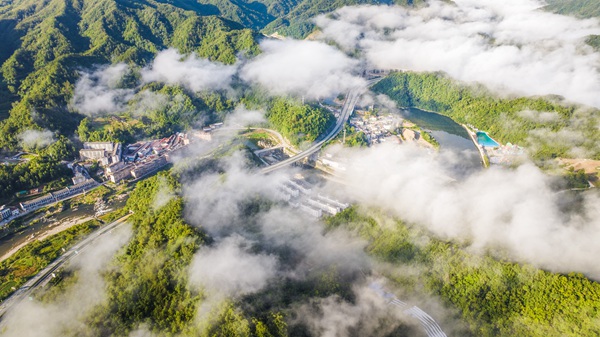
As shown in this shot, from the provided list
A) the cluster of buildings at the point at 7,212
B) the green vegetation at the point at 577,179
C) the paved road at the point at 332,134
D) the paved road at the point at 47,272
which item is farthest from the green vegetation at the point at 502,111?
the cluster of buildings at the point at 7,212

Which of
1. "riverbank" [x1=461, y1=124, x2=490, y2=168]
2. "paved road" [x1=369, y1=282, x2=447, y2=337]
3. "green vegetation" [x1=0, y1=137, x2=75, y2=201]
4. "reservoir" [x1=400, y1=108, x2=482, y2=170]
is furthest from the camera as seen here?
"reservoir" [x1=400, y1=108, x2=482, y2=170]

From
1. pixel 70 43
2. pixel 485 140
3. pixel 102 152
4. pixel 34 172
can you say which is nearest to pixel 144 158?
pixel 102 152

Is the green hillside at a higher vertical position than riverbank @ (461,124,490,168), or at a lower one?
higher

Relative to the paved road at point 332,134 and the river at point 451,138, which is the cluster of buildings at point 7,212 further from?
the river at point 451,138

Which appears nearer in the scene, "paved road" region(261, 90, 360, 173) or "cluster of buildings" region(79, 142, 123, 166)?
"cluster of buildings" region(79, 142, 123, 166)

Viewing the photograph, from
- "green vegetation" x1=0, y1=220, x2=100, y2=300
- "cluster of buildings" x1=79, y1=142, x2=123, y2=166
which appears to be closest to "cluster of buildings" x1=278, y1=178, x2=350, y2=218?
"green vegetation" x1=0, y1=220, x2=100, y2=300

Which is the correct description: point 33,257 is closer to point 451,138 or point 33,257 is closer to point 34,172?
point 34,172

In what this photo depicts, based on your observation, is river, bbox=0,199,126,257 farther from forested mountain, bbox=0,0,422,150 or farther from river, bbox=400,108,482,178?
river, bbox=400,108,482,178

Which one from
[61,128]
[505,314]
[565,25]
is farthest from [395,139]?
[565,25]
